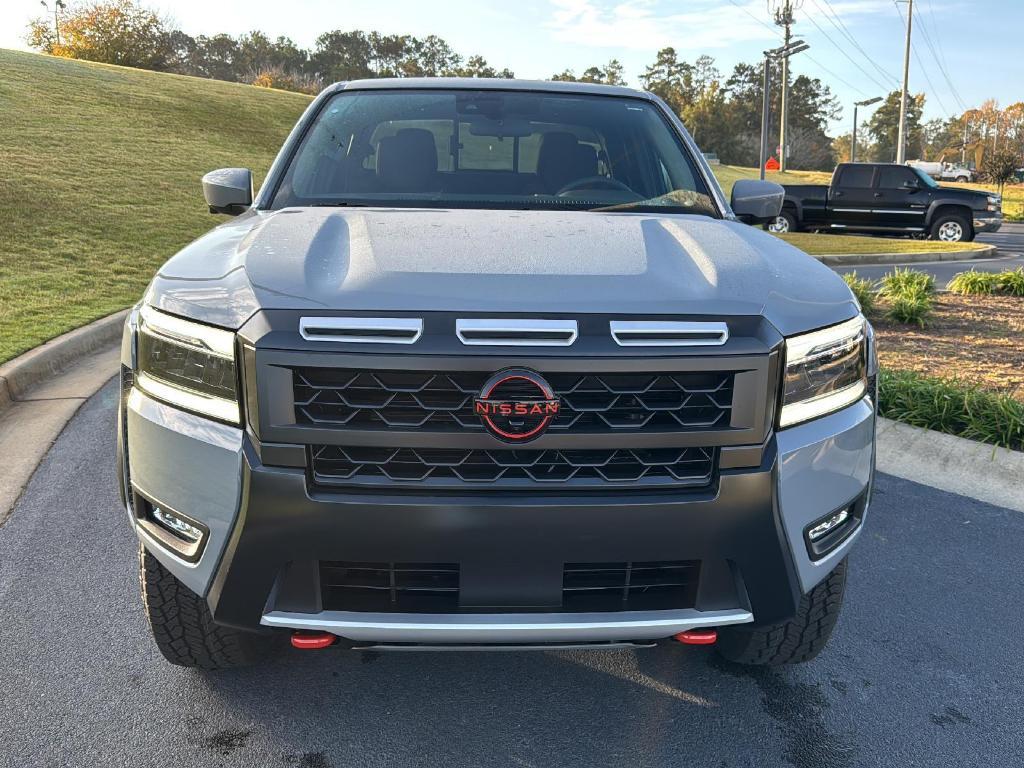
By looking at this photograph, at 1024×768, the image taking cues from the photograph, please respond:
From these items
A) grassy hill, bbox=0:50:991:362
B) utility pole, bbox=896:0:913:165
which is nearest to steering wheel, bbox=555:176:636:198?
grassy hill, bbox=0:50:991:362

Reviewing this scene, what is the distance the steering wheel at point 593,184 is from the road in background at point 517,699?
1.70 m

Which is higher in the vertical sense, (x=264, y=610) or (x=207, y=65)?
(x=207, y=65)

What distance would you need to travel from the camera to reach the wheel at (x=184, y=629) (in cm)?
233

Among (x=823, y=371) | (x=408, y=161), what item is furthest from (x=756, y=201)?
(x=823, y=371)

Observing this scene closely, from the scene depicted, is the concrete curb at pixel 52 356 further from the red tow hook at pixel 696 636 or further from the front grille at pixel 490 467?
the red tow hook at pixel 696 636

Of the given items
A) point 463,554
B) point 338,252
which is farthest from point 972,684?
point 338,252

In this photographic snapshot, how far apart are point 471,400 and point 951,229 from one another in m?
20.9

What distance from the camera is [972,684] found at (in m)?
2.63

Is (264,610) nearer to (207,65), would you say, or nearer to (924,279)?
(924,279)

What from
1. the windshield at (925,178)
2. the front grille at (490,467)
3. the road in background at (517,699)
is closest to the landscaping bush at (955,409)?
the road in background at (517,699)

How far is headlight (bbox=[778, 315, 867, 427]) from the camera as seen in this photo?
2055 millimetres

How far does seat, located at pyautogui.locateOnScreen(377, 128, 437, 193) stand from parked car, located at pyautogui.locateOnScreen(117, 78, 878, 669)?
1.00 meters

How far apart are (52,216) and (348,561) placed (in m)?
13.1

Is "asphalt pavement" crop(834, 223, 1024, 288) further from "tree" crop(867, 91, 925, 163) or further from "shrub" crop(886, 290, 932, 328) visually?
"tree" crop(867, 91, 925, 163)
